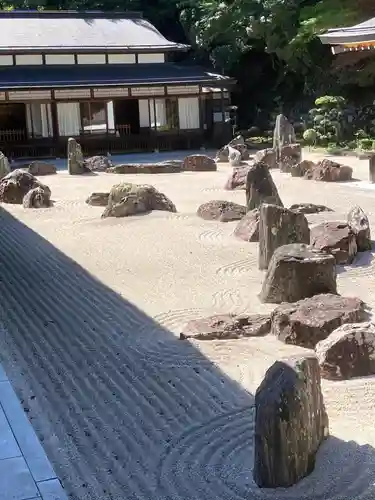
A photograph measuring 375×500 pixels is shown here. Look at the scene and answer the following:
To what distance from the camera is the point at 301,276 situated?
314 inches

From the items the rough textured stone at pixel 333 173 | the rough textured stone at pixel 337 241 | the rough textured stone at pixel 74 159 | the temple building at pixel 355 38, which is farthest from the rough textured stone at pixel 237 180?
the rough textured stone at pixel 337 241

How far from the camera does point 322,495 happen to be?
4.31 meters

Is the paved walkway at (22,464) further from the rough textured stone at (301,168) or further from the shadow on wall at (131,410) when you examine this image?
the rough textured stone at (301,168)

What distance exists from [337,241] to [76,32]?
75.3 feet

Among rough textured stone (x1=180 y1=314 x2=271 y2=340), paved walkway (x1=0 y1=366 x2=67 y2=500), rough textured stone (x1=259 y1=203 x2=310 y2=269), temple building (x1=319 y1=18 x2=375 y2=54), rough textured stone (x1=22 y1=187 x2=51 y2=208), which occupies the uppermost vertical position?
temple building (x1=319 y1=18 x2=375 y2=54)

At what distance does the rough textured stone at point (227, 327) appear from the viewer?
23.4 ft

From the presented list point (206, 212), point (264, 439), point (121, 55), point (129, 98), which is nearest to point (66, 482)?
point (264, 439)

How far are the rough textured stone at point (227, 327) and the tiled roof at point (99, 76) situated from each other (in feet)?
69.4

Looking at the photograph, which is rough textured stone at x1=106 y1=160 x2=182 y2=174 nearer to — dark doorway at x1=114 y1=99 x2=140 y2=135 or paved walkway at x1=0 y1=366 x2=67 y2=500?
dark doorway at x1=114 y1=99 x2=140 y2=135

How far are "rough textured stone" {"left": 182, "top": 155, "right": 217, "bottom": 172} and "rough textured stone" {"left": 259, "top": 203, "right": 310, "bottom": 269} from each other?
40.8 feet

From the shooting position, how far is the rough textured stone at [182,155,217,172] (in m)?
22.2

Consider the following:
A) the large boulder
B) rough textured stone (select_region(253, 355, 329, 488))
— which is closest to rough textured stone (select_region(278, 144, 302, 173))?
the large boulder

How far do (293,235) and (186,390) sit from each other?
4.27m

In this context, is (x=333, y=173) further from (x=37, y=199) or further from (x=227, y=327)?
(x=227, y=327)
